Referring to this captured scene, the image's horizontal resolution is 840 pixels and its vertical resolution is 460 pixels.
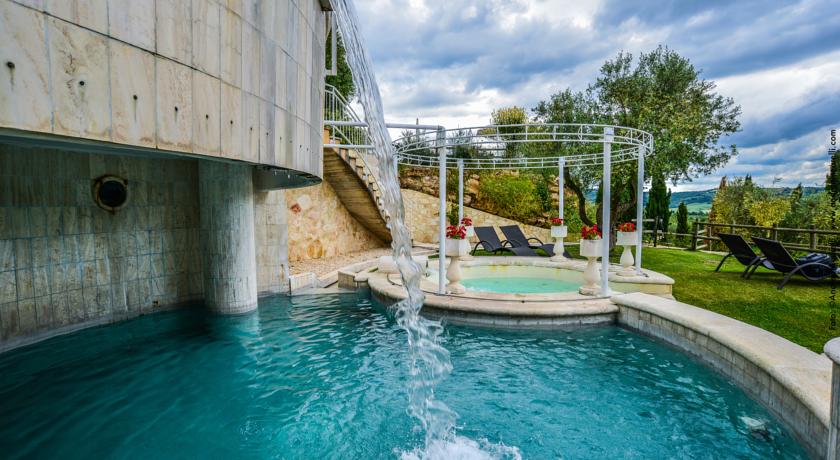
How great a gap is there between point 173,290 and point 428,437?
6.32 metres

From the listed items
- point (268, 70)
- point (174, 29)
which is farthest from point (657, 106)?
point (174, 29)

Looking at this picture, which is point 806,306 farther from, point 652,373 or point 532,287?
point 532,287

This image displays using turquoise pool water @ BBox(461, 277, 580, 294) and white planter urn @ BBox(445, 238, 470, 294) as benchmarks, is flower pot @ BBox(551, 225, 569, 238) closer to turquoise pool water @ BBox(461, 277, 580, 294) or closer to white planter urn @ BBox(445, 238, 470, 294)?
turquoise pool water @ BBox(461, 277, 580, 294)

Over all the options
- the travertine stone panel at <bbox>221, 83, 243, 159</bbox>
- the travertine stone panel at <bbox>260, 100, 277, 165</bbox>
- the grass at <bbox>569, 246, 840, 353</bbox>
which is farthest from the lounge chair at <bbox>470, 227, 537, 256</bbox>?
the travertine stone panel at <bbox>221, 83, 243, 159</bbox>

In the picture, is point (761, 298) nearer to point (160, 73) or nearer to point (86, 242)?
point (160, 73)

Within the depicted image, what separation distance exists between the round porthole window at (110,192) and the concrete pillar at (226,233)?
1182mm

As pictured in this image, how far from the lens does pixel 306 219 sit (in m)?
12.2

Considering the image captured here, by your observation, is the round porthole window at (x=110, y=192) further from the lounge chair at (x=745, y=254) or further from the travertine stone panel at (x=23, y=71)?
the lounge chair at (x=745, y=254)

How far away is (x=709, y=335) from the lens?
4785 mm

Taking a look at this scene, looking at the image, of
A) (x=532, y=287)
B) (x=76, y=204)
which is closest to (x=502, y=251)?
(x=532, y=287)

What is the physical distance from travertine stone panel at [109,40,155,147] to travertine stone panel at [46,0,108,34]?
0.45ft

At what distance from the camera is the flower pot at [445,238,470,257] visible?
7340 millimetres

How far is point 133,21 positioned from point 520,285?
832cm

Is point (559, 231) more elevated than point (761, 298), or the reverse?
point (559, 231)
